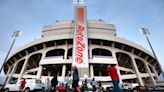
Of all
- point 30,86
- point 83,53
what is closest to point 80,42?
point 83,53

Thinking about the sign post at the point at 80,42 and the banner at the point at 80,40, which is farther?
the banner at the point at 80,40

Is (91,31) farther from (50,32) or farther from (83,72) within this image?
(83,72)

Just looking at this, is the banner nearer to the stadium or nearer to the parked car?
the stadium

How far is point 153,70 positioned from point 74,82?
44921 mm

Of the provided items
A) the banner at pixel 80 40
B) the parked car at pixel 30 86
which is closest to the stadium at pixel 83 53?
the banner at pixel 80 40

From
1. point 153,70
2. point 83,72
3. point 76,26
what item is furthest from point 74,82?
point 153,70

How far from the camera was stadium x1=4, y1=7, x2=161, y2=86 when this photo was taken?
3853cm

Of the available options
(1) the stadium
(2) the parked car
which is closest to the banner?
(1) the stadium

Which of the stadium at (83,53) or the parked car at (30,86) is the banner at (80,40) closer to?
the stadium at (83,53)

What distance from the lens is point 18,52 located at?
46.1 meters

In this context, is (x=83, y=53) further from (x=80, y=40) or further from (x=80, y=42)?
(x=80, y=40)

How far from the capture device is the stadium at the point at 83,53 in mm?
38531

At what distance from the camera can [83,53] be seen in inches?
1487

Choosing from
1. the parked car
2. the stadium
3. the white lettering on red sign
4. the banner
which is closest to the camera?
the parked car
